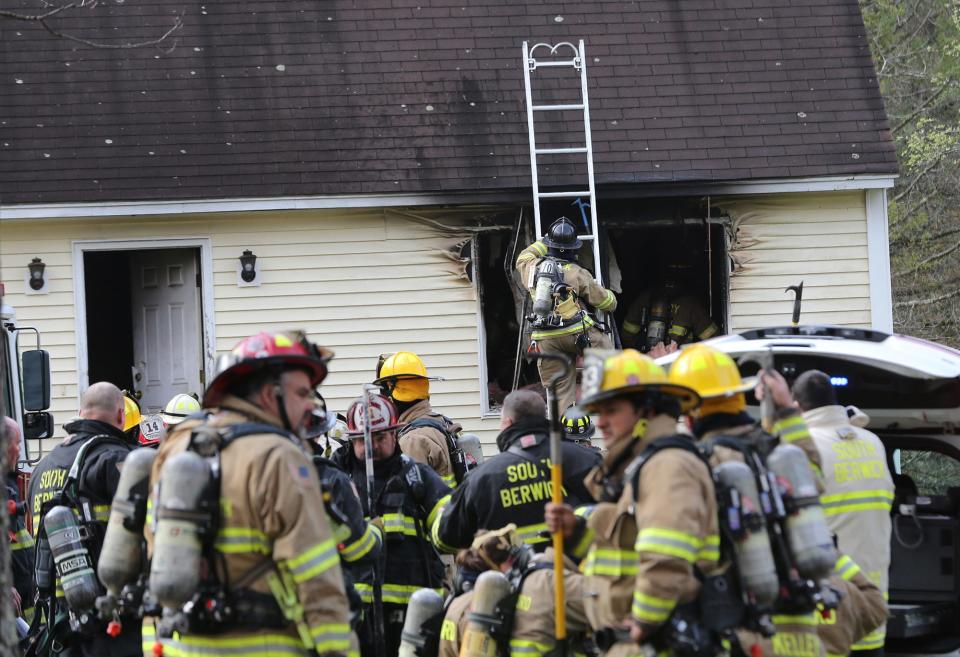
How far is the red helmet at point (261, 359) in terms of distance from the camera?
459 cm

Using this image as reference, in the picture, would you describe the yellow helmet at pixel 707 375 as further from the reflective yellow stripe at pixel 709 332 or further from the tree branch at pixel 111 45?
the reflective yellow stripe at pixel 709 332

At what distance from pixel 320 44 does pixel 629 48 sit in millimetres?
3341

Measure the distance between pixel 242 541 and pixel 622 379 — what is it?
4.81ft

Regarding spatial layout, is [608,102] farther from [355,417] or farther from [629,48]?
[355,417]

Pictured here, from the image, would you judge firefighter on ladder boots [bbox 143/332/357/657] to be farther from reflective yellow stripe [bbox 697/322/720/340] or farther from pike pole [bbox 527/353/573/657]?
reflective yellow stripe [bbox 697/322/720/340]

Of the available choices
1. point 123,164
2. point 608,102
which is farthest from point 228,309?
point 608,102

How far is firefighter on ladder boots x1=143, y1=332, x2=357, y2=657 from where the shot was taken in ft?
14.2

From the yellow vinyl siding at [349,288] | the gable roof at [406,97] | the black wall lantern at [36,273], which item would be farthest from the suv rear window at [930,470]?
the black wall lantern at [36,273]

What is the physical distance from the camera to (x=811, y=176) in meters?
13.5

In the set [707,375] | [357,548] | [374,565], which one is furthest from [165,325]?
[707,375]

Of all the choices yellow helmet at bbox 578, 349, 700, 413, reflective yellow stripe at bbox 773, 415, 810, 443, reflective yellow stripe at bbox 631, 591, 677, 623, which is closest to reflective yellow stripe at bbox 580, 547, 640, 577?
reflective yellow stripe at bbox 631, 591, 677, 623

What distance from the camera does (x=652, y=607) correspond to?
4449 millimetres

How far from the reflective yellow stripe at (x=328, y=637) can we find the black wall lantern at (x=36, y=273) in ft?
32.2

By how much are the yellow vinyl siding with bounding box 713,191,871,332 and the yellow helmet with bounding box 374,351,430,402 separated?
5.32 m
